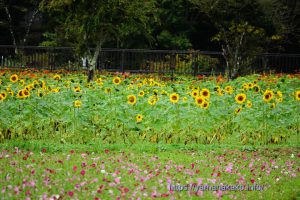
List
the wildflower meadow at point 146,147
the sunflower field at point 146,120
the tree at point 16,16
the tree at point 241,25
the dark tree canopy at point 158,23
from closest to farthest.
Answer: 1. the wildflower meadow at point 146,147
2. the sunflower field at point 146,120
3. the dark tree canopy at point 158,23
4. the tree at point 241,25
5. the tree at point 16,16

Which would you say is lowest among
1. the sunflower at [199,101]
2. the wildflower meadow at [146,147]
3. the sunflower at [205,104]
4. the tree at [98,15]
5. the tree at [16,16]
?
the wildflower meadow at [146,147]

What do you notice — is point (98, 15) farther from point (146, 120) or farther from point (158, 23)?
point (158, 23)

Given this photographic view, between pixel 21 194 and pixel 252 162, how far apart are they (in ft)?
10.5

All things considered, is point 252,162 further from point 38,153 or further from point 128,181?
point 38,153

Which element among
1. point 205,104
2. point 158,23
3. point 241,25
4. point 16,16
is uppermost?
point 16,16

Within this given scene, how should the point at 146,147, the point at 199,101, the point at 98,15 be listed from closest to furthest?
the point at 146,147, the point at 199,101, the point at 98,15

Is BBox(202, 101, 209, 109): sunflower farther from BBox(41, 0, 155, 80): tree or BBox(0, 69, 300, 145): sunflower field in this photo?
BBox(41, 0, 155, 80): tree

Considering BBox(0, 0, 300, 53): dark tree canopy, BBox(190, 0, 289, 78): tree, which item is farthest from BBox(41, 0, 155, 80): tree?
BBox(190, 0, 289, 78): tree

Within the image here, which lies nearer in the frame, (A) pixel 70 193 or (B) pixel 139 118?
(A) pixel 70 193

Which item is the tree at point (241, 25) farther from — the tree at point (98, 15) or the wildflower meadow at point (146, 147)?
the wildflower meadow at point (146, 147)

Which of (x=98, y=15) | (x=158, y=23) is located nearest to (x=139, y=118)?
(x=98, y=15)

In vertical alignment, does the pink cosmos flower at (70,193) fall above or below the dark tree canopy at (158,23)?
below

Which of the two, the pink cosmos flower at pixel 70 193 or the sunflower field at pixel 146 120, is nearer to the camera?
the pink cosmos flower at pixel 70 193

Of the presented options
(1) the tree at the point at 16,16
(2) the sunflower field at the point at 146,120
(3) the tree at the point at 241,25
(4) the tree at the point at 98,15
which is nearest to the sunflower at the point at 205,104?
(2) the sunflower field at the point at 146,120
